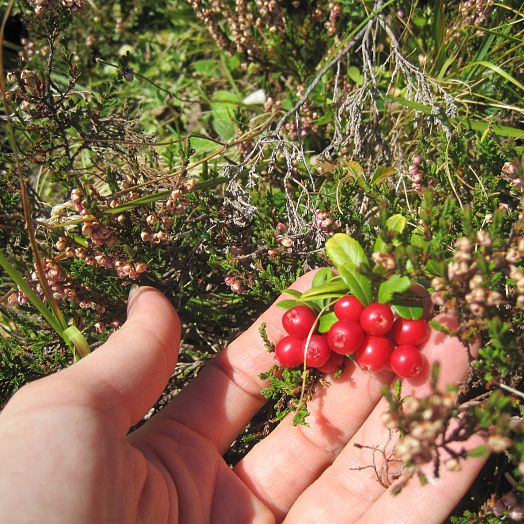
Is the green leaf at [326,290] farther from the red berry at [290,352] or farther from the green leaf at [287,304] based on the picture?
the red berry at [290,352]

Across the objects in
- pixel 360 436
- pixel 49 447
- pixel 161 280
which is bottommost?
pixel 360 436

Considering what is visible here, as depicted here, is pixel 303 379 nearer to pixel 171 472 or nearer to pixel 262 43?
pixel 171 472

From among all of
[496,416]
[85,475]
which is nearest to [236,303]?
[85,475]

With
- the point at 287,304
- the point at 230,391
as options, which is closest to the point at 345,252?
the point at 287,304

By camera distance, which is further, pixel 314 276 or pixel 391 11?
pixel 391 11

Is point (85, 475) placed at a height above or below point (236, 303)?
above
